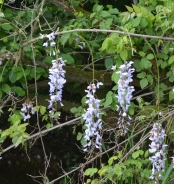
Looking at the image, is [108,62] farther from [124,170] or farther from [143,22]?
[124,170]

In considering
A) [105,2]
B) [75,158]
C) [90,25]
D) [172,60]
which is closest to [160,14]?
[172,60]

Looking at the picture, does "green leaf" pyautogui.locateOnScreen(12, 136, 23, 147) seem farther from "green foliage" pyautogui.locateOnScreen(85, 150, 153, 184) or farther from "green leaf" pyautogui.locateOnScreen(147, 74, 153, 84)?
"green leaf" pyautogui.locateOnScreen(147, 74, 153, 84)

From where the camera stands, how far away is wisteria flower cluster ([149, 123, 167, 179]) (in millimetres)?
2002

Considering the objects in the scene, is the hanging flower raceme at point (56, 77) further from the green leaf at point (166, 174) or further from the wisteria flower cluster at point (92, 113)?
the green leaf at point (166, 174)

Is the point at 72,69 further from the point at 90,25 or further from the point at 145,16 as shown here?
the point at 145,16

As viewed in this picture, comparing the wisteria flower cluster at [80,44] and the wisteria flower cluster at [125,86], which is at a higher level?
the wisteria flower cluster at [80,44]

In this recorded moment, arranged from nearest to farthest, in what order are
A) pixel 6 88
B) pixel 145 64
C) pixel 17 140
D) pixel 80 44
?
1. pixel 17 140
2. pixel 145 64
3. pixel 6 88
4. pixel 80 44

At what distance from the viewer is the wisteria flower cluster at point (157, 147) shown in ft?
6.57

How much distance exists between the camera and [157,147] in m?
2.03

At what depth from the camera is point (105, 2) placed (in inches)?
129

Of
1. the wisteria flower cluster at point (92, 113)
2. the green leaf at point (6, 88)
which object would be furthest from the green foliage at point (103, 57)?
the wisteria flower cluster at point (92, 113)

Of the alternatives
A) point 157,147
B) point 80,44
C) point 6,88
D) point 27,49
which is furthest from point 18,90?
point 157,147

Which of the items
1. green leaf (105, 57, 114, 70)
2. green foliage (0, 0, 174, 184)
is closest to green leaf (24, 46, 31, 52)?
green foliage (0, 0, 174, 184)

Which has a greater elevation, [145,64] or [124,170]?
[145,64]
